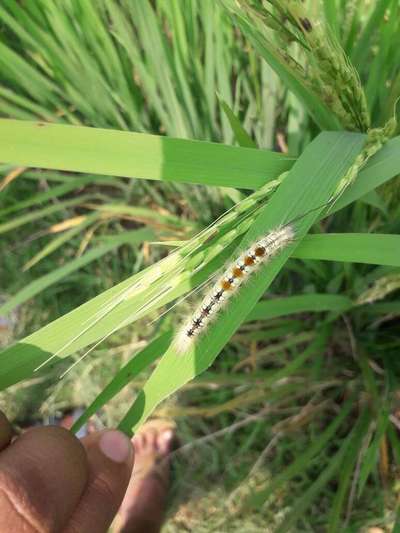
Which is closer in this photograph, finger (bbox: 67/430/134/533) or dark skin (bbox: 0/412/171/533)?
dark skin (bbox: 0/412/171/533)

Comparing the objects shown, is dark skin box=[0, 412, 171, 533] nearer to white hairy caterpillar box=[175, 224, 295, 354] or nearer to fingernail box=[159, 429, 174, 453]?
white hairy caterpillar box=[175, 224, 295, 354]

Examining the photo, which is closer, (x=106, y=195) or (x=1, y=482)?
(x=1, y=482)

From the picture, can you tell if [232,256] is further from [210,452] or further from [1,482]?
[210,452]

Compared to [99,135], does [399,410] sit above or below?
below

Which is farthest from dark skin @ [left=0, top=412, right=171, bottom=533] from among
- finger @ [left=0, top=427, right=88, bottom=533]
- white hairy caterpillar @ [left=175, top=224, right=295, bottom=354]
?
white hairy caterpillar @ [left=175, top=224, right=295, bottom=354]

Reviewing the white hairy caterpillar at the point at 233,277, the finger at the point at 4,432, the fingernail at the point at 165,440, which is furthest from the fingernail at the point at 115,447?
the fingernail at the point at 165,440

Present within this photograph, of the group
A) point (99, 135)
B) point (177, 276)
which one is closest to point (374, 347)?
point (177, 276)

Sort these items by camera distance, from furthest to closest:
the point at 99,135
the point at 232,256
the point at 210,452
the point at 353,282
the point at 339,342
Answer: the point at 210,452
the point at 339,342
the point at 353,282
the point at 232,256
the point at 99,135
